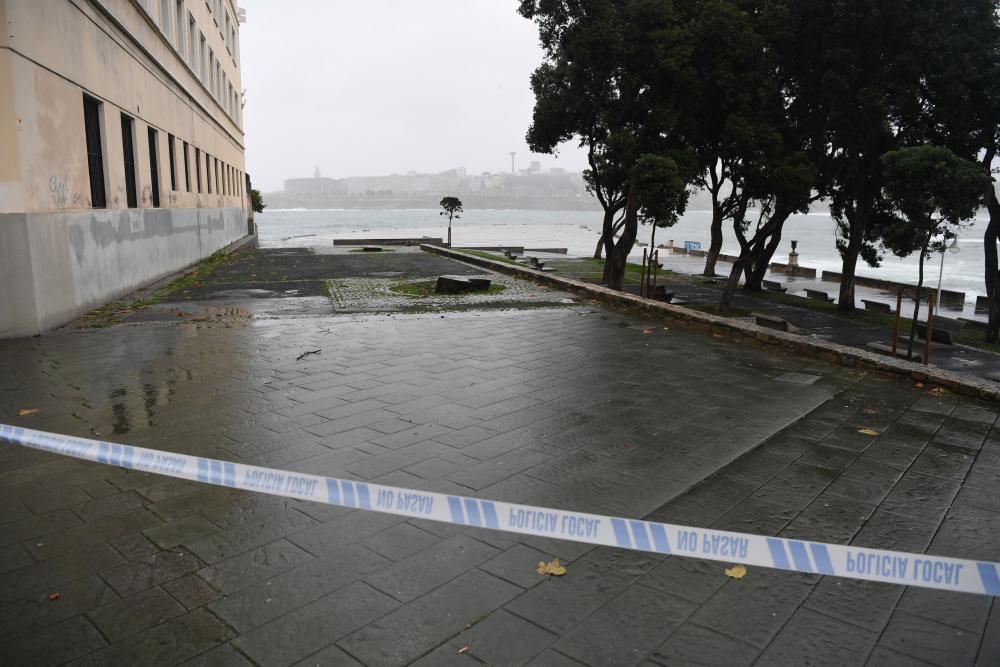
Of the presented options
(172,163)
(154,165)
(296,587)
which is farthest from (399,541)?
(172,163)

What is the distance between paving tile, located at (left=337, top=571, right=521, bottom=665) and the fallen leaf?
19 centimetres

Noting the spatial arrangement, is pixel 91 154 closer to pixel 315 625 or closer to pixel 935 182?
pixel 315 625

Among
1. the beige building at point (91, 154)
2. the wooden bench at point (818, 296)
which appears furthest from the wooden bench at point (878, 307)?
the beige building at point (91, 154)

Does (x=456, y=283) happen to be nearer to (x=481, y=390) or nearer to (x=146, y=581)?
(x=481, y=390)

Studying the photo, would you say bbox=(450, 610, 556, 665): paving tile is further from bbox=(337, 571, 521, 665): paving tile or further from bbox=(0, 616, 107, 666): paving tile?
bbox=(0, 616, 107, 666): paving tile

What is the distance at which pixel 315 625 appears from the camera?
8.94 ft

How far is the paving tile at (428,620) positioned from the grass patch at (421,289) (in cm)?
1060

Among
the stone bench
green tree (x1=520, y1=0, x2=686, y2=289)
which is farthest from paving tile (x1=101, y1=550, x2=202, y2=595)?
green tree (x1=520, y1=0, x2=686, y2=289)

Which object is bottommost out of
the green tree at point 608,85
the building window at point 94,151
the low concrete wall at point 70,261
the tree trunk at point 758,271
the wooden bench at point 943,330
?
the wooden bench at point 943,330

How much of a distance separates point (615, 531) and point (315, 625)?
1.38m

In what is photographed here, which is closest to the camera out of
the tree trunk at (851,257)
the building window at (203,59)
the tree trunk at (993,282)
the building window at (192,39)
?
the tree trunk at (993,282)

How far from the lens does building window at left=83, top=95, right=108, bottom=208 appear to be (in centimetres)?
1117

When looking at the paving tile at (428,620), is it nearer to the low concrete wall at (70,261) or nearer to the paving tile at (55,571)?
the paving tile at (55,571)

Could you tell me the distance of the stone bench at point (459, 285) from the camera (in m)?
13.8
